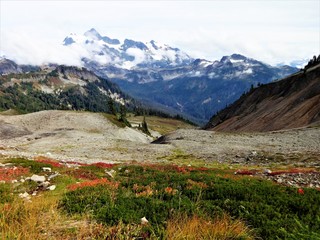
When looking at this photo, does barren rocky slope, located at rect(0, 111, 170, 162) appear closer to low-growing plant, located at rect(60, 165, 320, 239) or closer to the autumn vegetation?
low-growing plant, located at rect(60, 165, 320, 239)

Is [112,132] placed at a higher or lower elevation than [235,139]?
lower

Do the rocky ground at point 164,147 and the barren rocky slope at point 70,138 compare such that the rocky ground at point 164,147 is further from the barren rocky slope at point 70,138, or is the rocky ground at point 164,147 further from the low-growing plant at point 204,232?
the low-growing plant at point 204,232

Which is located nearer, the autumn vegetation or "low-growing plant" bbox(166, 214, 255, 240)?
"low-growing plant" bbox(166, 214, 255, 240)

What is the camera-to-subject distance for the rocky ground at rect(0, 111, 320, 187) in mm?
41000

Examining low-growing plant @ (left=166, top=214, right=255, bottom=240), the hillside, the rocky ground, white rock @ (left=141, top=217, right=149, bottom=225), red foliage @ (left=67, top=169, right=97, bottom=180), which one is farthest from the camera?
the hillside

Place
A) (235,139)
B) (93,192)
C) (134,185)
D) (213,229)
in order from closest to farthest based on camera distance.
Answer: (213,229) < (93,192) < (134,185) < (235,139)

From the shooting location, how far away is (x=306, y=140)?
5544cm

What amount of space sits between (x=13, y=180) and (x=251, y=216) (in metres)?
13.7

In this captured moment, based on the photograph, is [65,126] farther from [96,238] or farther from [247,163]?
[96,238]

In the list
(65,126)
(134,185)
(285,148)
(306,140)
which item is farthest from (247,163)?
(65,126)

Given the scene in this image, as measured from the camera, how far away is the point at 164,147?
6012cm

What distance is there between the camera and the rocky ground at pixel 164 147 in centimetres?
4100

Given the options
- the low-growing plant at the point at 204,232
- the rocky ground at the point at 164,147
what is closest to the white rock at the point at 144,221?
the low-growing plant at the point at 204,232

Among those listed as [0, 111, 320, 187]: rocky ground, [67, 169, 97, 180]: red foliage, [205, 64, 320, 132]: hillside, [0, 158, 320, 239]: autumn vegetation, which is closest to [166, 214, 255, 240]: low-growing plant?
[0, 158, 320, 239]: autumn vegetation
